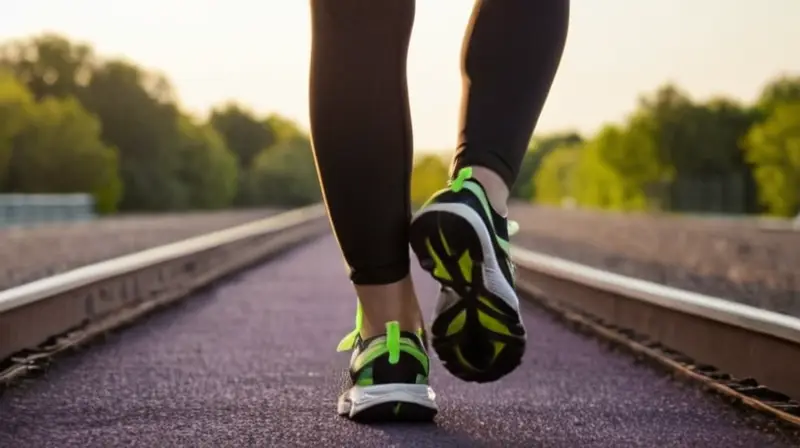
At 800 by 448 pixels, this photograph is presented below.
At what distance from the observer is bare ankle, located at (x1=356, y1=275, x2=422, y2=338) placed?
252 centimetres

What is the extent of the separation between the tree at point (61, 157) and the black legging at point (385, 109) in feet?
236

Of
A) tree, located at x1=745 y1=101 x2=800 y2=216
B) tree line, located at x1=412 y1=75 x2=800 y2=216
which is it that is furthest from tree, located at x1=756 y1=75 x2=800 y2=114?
tree, located at x1=745 y1=101 x2=800 y2=216

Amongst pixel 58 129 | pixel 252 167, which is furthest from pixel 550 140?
pixel 58 129

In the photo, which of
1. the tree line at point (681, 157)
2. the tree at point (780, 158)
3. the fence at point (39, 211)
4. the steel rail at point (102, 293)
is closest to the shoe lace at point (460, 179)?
the steel rail at point (102, 293)

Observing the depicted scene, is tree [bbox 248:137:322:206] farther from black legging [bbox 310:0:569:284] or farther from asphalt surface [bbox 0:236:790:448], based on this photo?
black legging [bbox 310:0:569:284]

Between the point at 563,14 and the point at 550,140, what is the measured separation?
183m

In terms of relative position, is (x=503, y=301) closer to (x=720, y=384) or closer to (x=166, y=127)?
(x=720, y=384)

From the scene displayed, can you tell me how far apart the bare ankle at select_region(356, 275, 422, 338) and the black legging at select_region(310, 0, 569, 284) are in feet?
0.10

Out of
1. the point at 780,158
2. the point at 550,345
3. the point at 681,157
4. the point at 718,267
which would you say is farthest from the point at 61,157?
the point at 550,345

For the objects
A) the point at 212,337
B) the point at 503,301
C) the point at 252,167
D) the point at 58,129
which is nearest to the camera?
the point at 503,301

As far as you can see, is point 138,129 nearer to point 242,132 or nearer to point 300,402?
point 242,132

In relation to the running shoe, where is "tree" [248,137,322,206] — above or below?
below

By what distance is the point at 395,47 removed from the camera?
8.07ft

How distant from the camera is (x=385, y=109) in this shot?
2.45 metres
